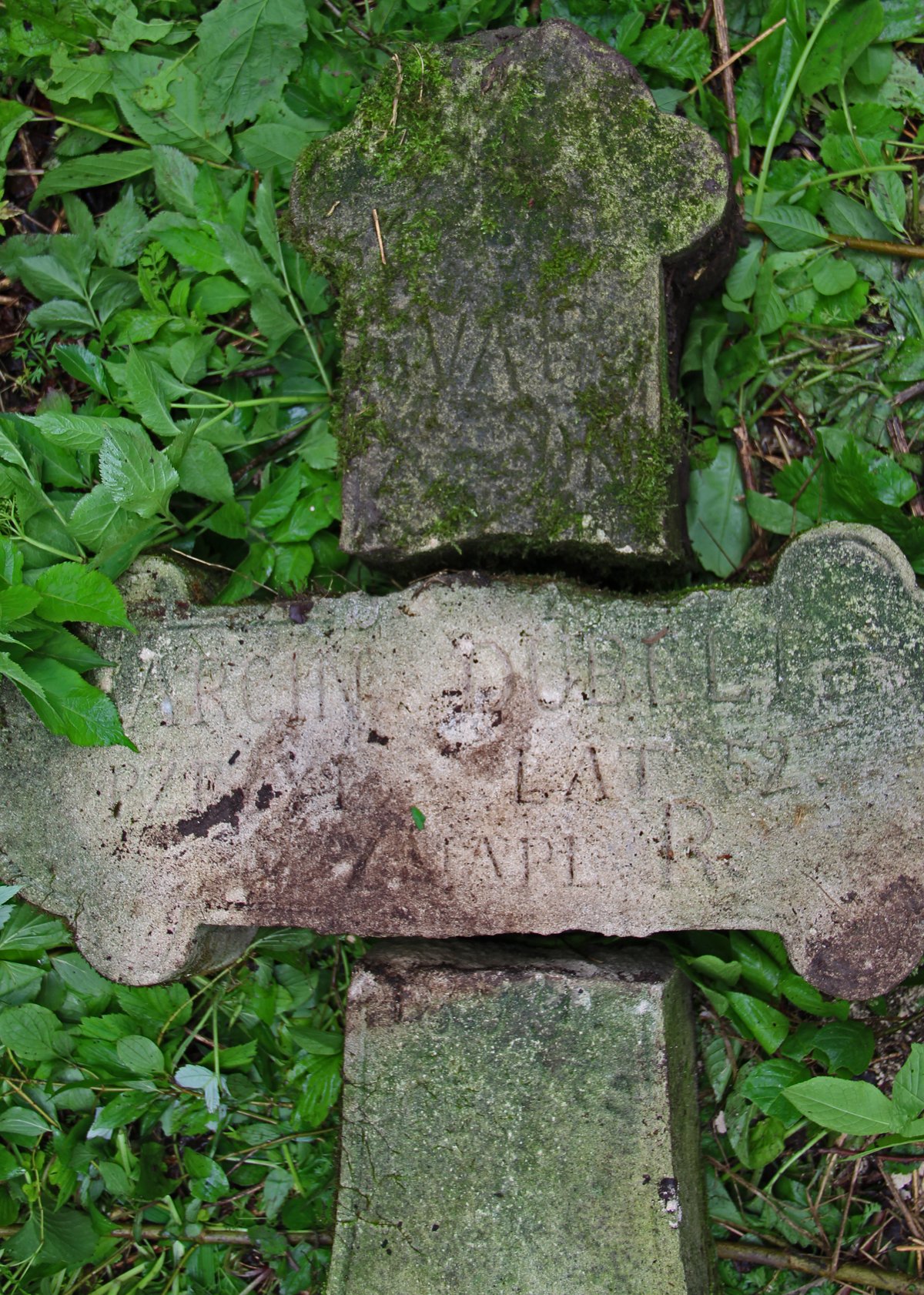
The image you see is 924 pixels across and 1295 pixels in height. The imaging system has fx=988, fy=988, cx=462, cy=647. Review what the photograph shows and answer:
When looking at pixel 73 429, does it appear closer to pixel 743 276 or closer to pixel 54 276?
pixel 54 276

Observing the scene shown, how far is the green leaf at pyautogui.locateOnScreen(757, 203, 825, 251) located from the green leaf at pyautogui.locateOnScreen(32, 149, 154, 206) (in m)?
1.56

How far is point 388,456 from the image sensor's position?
6.80 feet

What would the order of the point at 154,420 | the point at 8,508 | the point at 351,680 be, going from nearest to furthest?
1. the point at 351,680
2. the point at 8,508
3. the point at 154,420

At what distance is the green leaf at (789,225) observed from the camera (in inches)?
93.4

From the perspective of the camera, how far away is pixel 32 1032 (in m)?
2.48

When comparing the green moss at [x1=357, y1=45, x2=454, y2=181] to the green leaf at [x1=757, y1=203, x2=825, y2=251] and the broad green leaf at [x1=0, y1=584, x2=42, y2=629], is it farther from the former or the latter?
the broad green leaf at [x1=0, y1=584, x2=42, y2=629]

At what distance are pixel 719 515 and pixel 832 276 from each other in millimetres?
635

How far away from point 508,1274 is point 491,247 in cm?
210

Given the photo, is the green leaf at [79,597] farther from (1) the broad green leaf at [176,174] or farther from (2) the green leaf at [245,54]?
(2) the green leaf at [245,54]

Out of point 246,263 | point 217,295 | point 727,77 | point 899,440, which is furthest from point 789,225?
point 217,295

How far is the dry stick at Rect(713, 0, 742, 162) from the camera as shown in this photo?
2.43m

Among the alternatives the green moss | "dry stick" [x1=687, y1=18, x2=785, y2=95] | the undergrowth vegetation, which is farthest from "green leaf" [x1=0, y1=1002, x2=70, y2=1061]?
"dry stick" [x1=687, y1=18, x2=785, y2=95]

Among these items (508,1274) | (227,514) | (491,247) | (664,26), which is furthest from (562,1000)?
(664,26)

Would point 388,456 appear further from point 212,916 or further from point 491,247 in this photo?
point 212,916
